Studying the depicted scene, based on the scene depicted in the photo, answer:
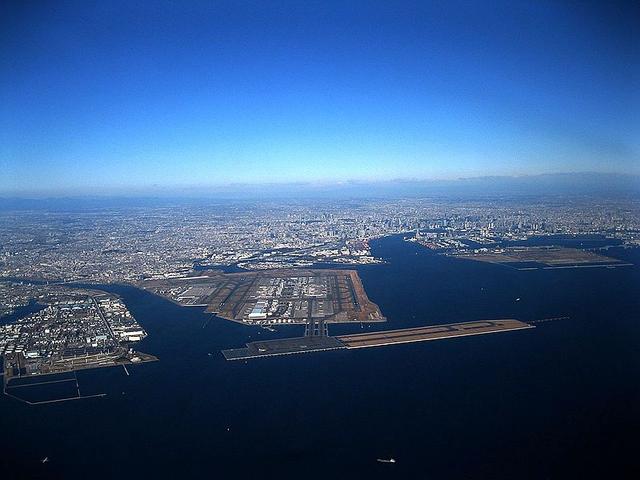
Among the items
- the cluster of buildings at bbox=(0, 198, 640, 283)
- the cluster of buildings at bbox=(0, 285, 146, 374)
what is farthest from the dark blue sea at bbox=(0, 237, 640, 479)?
the cluster of buildings at bbox=(0, 198, 640, 283)

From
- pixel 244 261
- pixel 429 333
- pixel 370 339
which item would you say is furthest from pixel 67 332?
pixel 244 261

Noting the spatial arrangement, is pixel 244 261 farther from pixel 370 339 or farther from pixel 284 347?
pixel 370 339

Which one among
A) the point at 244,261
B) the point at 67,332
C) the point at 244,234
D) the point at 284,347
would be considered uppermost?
the point at 244,234

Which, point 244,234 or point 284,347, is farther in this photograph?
point 244,234

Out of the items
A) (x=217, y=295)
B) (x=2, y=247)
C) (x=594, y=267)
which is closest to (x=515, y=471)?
(x=217, y=295)

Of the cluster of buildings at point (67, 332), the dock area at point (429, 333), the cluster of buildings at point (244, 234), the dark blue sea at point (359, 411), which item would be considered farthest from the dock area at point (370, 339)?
the cluster of buildings at point (244, 234)

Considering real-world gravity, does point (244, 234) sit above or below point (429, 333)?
above
